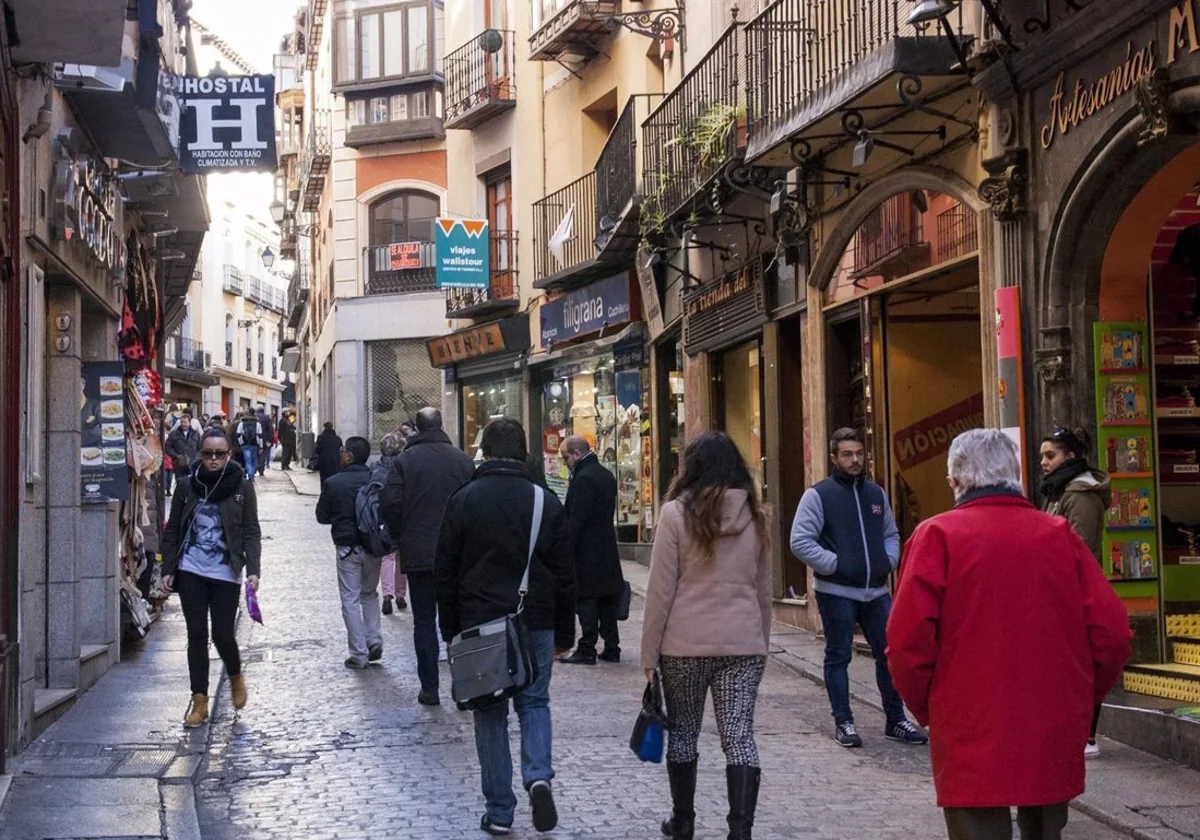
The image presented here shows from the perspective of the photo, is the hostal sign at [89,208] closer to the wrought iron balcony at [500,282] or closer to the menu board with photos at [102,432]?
the menu board with photos at [102,432]

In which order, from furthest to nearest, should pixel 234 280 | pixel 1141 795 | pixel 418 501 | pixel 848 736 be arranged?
pixel 234 280
pixel 418 501
pixel 848 736
pixel 1141 795

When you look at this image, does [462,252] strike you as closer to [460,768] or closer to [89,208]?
[89,208]

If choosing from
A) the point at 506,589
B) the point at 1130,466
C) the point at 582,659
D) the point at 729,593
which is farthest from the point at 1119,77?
the point at 582,659

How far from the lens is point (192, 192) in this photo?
16.8 meters

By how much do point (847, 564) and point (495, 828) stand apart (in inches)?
121

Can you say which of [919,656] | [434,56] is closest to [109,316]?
[919,656]

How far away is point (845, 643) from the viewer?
30.4 ft

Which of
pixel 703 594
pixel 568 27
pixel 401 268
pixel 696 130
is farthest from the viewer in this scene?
pixel 401 268

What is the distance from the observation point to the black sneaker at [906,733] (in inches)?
364

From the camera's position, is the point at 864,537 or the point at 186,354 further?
the point at 186,354

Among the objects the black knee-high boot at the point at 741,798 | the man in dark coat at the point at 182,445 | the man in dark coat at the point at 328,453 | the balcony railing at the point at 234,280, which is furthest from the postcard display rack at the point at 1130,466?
the balcony railing at the point at 234,280

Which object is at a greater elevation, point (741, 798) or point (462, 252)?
point (462, 252)

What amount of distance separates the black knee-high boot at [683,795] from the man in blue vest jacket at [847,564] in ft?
8.63

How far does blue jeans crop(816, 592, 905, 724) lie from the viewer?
Answer: 30.3 ft
